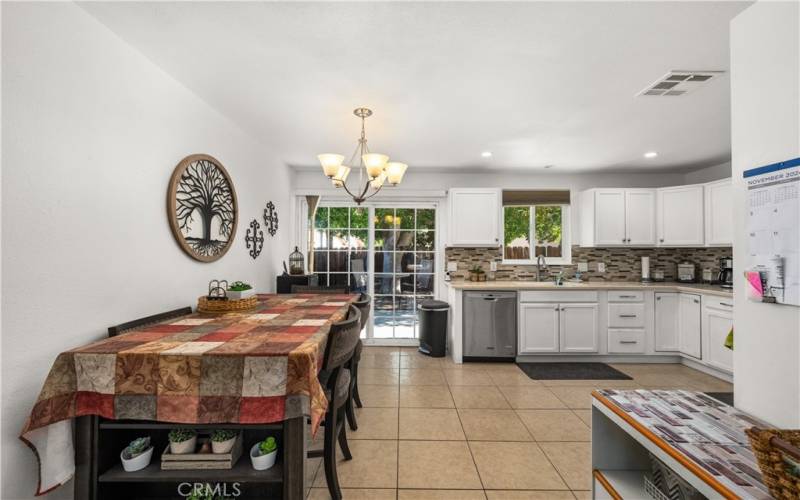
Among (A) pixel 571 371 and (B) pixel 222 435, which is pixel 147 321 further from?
(A) pixel 571 371

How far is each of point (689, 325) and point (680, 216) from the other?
53.4 inches

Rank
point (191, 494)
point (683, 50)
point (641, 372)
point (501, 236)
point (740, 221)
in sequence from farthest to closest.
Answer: point (501, 236) → point (641, 372) → point (683, 50) → point (191, 494) → point (740, 221)

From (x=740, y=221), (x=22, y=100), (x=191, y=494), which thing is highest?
(x=22, y=100)

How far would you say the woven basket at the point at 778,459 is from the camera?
2.42 feet

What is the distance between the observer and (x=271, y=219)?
3.89 metres

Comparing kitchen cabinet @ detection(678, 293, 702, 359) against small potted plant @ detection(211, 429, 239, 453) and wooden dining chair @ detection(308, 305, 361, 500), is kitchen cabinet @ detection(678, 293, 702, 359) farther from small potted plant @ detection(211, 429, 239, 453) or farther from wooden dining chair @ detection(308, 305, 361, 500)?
Answer: small potted plant @ detection(211, 429, 239, 453)

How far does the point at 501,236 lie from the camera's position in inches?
191

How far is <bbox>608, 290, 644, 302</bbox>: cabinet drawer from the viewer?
4.22m

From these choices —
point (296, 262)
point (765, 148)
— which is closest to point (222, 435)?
point (765, 148)

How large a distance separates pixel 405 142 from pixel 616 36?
2.07 meters

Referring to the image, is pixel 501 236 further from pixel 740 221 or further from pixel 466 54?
pixel 740 221

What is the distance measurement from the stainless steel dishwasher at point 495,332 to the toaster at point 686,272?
95.2 inches

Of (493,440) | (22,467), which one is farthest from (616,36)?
(22,467)

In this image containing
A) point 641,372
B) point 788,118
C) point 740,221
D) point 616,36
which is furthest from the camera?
point 641,372
